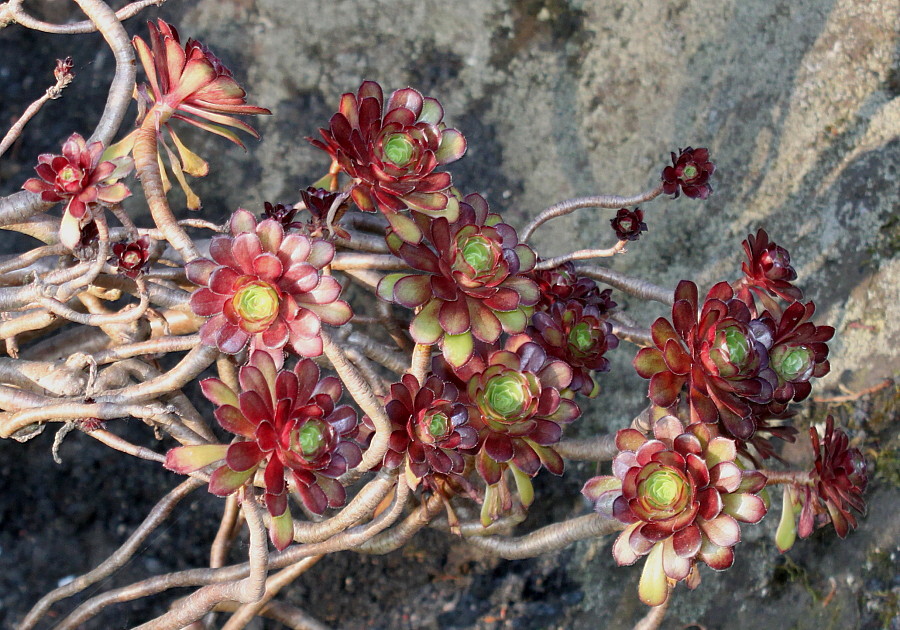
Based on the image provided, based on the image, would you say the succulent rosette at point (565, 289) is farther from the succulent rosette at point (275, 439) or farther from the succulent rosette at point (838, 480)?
the succulent rosette at point (275, 439)

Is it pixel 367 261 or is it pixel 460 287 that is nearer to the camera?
pixel 460 287

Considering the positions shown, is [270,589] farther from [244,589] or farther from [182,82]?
[182,82]

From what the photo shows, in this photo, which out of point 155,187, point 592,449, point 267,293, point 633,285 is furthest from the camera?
point 633,285

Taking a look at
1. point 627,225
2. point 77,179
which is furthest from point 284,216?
point 627,225

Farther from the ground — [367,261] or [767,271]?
[767,271]

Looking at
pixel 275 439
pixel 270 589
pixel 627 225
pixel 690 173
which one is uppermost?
pixel 690 173

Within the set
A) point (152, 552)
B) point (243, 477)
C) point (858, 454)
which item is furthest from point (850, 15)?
point (152, 552)

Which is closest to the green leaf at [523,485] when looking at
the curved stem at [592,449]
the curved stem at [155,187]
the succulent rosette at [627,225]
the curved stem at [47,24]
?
the curved stem at [592,449]
